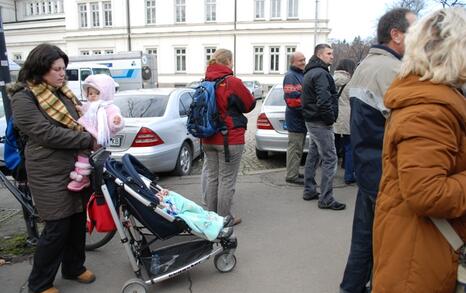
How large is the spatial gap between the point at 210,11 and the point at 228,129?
132 ft

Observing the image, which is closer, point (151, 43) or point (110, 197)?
point (110, 197)

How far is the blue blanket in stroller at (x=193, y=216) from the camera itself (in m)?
3.30

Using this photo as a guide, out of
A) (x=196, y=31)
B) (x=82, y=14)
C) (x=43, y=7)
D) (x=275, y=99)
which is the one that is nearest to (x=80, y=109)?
(x=275, y=99)

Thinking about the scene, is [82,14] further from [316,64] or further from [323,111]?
[323,111]

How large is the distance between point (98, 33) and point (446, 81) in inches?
1882

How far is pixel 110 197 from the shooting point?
3.10 metres

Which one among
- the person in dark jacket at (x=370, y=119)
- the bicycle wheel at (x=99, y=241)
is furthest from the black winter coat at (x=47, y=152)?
the person in dark jacket at (x=370, y=119)

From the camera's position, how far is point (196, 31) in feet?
137

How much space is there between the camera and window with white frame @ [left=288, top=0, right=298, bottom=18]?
130 feet

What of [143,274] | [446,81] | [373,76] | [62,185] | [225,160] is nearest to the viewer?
[446,81]

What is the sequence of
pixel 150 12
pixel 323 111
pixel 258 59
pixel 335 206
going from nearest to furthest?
pixel 323 111, pixel 335 206, pixel 258 59, pixel 150 12

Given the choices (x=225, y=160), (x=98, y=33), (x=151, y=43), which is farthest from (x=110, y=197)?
(x=98, y=33)

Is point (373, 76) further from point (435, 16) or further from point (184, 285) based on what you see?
point (184, 285)

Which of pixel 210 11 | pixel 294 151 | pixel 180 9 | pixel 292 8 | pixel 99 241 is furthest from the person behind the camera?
pixel 180 9
